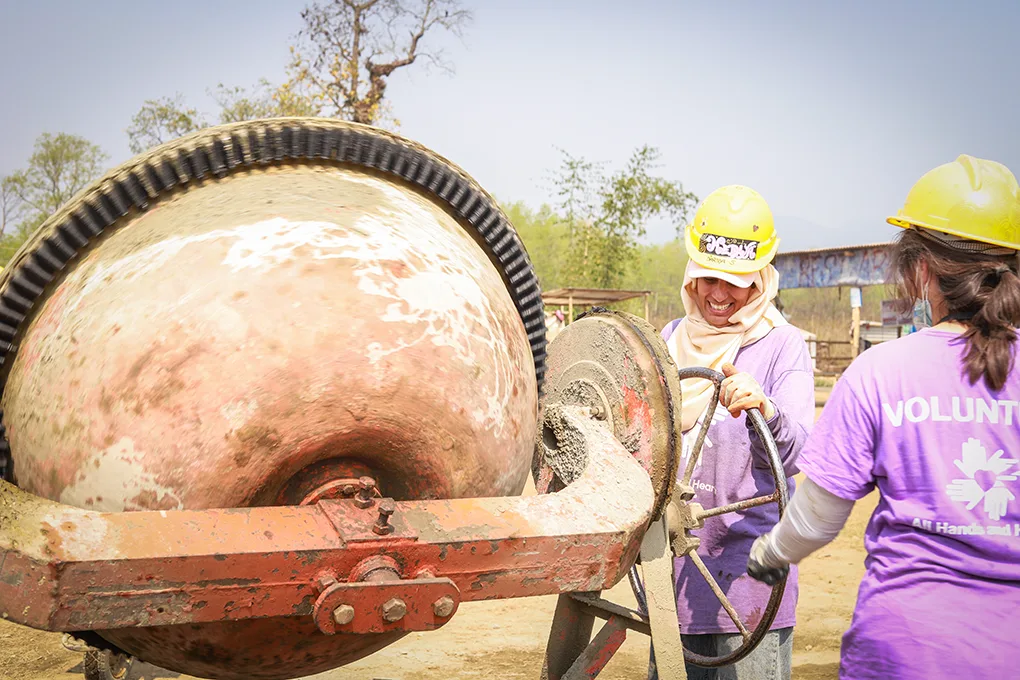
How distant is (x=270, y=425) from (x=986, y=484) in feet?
4.24

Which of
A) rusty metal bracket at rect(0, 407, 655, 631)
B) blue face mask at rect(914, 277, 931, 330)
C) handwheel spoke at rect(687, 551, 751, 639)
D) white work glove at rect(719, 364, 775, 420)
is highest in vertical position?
blue face mask at rect(914, 277, 931, 330)

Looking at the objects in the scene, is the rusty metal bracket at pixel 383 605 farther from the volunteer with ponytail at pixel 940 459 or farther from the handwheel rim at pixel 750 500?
the handwheel rim at pixel 750 500

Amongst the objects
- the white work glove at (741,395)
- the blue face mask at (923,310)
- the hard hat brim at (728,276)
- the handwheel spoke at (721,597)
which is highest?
the hard hat brim at (728,276)

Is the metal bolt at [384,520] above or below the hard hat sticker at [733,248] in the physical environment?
below

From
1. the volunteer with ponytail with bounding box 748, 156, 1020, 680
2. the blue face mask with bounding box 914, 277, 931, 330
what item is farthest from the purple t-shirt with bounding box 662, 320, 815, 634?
the volunteer with ponytail with bounding box 748, 156, 1020, 680

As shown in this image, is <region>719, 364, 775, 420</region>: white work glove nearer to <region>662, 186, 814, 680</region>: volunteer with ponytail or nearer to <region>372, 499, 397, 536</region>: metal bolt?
<region>662, 186, 814, 680</region>: volunteer with ponytail

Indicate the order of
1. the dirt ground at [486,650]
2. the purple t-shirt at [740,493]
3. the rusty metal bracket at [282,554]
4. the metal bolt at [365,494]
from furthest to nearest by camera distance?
the dirt ground at [486,650], the purple t-shirt at [740,493], the metal bolt at [365,494], the rusty metal bracket at [282,554]

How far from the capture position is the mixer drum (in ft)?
5.44

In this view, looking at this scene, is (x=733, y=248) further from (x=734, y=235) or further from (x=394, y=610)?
(x=394, y=610)

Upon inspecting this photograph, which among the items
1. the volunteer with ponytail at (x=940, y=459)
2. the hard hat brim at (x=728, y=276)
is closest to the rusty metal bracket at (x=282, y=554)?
the volunteer with ponytail at (x=940, y=459)

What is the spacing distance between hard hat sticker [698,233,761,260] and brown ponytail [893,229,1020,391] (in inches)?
43.2

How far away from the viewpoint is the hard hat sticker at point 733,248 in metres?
3.00

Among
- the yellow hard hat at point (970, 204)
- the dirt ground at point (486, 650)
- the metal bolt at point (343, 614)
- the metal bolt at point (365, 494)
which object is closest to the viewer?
the metal bolt at point (343, 614)

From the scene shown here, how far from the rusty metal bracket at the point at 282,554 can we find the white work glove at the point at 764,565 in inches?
11.5
